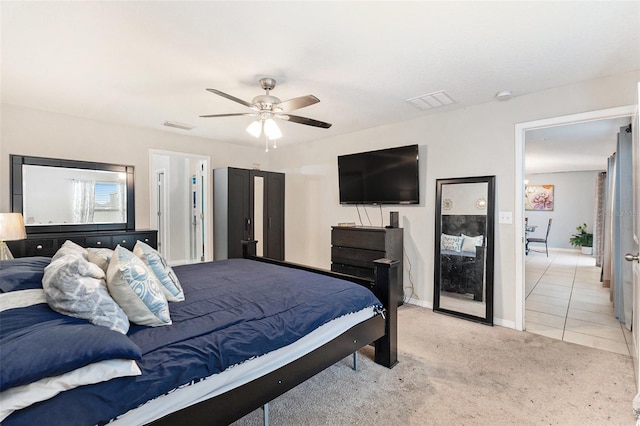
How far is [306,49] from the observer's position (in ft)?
7.44

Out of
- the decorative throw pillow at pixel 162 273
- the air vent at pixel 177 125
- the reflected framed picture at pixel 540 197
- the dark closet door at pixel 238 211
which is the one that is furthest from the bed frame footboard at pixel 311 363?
the reflected framed picture at pixel 540 197

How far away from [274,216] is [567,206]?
27.9 ft

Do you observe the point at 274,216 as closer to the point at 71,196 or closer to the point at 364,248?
the point at 364,248

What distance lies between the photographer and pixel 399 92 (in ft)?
10.2

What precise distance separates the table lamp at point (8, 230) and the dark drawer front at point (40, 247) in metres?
0.47

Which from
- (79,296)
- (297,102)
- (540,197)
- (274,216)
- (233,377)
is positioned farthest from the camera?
(540,197)

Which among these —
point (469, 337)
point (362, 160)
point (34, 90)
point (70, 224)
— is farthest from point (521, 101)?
point (70, 224)

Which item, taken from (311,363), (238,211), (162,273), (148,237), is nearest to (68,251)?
(162,273)

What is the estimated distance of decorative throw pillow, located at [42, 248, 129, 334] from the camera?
4.21 ft

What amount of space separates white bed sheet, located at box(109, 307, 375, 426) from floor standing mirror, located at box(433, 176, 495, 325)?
2.03m

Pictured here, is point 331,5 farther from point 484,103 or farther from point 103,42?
point 484,103

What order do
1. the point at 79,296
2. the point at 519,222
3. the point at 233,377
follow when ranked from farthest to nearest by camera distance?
the point at 519,222 < the point at 233,377 < the point at 79,296

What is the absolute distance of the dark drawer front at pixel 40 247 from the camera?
324 centimetres

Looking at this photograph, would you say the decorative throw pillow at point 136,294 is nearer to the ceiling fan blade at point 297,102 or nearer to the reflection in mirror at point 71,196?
the ceiling fan blade at point 297,102
